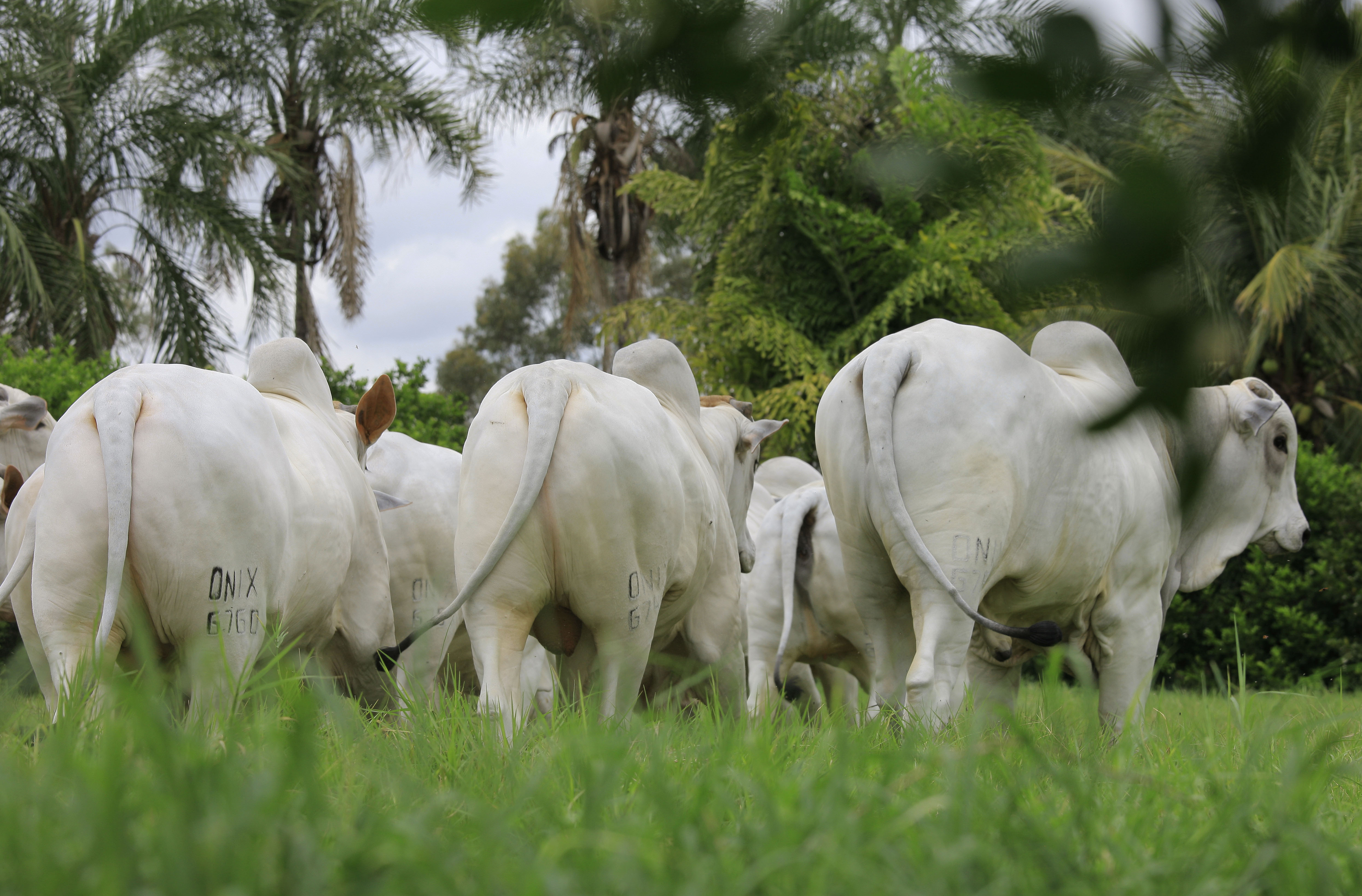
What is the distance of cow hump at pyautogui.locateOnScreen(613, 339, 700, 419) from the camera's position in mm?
5176

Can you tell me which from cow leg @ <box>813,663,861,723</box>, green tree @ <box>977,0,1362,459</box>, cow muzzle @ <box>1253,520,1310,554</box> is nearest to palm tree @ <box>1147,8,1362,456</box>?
green tree @ <box>977,0,1362,459</box>

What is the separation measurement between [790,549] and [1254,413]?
2.09m

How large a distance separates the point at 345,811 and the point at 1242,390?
174 inches

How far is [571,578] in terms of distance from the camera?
12.8 ft

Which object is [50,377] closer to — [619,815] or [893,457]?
[893,457]

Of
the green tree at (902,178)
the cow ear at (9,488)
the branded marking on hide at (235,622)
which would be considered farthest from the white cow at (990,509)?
the cow ear at (9,488)

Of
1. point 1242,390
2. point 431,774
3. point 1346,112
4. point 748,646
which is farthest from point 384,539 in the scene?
point 1346,112

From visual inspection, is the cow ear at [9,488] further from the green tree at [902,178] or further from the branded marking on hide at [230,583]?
the green tree at [902,178]

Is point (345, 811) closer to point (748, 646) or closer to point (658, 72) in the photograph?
point (658, 72)

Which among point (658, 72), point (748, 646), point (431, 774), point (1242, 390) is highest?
point (658, 72)

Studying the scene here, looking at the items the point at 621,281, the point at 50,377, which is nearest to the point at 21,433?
the point at 50,377

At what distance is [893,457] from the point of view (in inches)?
166

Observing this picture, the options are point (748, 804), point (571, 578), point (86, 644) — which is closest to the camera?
point (748, 804)

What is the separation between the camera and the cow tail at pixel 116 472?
3199 millimetres
